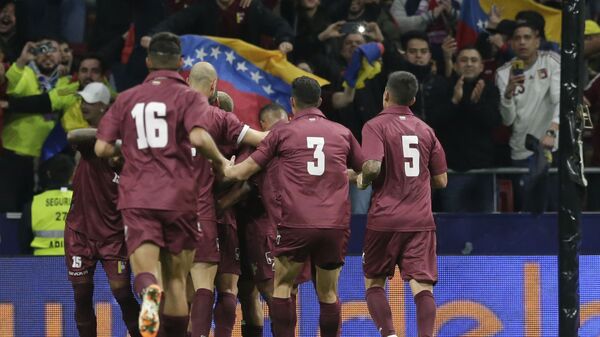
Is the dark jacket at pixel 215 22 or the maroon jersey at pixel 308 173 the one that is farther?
the dark jacket at pixel 215 22

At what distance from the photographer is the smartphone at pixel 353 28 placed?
15.7 meters

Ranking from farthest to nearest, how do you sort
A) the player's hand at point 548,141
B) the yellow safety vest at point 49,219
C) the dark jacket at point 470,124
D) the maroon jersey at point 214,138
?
the dark jacket at point 470,124 < the player's hand at point 548,141 < the yellow safety vest at point 49,219 < the maroon jersey at point 214,138

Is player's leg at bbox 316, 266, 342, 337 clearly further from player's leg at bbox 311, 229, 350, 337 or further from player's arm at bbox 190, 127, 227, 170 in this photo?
player's arm at bbox 190, 127, 227, 170

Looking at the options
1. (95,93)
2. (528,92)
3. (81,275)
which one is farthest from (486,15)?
(81,275)

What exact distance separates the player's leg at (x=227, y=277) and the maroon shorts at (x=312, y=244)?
0.52 meters

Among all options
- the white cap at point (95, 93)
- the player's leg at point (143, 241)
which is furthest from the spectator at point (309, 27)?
the player's leg at point (143, 241)

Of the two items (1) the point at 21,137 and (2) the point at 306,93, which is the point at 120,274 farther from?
(1) the point at 21,137

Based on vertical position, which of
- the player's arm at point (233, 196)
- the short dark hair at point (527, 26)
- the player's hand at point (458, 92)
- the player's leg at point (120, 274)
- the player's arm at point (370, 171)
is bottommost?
the player's leg at point (120, 274)

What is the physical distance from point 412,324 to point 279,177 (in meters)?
2.96

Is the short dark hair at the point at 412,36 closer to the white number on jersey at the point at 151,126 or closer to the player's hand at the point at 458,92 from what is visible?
the player's hand at the point at 458,92

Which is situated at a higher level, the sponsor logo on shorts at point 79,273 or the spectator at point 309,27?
the spectator at point 309,27

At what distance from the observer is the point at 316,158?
1150 centimetres

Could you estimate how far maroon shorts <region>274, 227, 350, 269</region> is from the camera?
1149 cm

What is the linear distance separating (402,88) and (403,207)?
3.36ft
